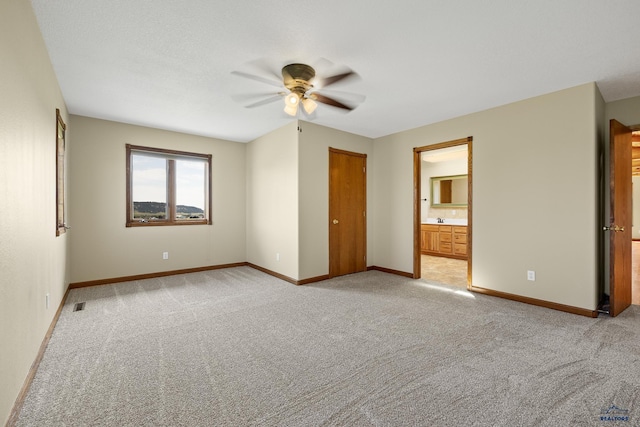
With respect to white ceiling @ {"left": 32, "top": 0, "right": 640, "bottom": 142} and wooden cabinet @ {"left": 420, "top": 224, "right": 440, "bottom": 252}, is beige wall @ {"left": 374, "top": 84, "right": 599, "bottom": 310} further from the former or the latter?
wooden cabinet @ {"left": 420, "top": 224, "right": 440, "bottom": 252}

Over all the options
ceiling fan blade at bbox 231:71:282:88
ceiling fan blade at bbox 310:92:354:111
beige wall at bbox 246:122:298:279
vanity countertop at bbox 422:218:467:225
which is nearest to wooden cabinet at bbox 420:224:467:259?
vanity countertop at bbox 422:218:467:225

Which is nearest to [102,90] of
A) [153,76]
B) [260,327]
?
[153,76]

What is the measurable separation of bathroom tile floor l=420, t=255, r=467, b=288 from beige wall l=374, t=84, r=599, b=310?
2.24 ft

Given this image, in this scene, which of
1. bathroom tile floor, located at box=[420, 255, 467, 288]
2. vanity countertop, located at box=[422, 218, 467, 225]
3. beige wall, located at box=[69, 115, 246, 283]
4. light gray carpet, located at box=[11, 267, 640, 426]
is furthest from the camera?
vanity countertop, located at box=[422, 218, 467, 225]

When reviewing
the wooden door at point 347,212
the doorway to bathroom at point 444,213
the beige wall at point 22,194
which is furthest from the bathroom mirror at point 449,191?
the beige wall at point 22,194

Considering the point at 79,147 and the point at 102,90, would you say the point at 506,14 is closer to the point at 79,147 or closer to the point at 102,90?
the point at 102,90

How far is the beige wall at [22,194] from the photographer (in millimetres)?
1493

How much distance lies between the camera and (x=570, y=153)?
321 cm

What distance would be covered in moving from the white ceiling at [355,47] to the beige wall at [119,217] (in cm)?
82

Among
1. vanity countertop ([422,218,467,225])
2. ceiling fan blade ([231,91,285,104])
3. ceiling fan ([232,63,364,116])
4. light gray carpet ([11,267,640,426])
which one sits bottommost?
light gray carpet ([11,267,640,426])

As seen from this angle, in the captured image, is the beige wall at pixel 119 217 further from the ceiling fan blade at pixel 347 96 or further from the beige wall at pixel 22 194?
the ceiling fan blade at pixel 347 96

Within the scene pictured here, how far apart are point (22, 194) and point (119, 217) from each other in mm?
3006

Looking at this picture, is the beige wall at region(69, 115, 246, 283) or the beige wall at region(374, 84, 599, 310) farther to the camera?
the beige wall at region(69, 115, 246, 283)

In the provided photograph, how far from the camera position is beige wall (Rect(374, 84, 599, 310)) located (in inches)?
122
